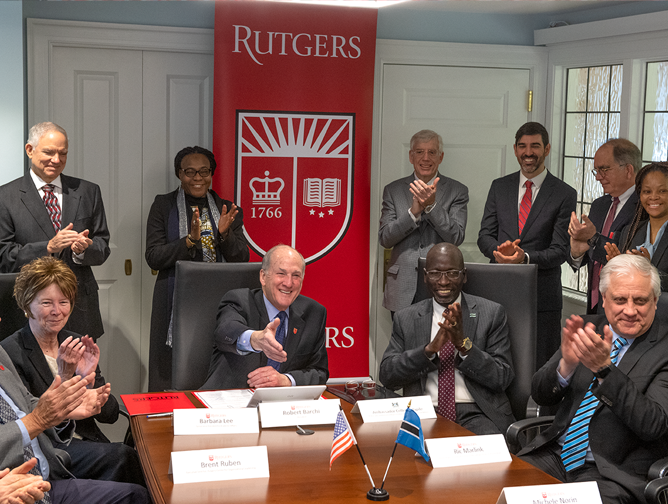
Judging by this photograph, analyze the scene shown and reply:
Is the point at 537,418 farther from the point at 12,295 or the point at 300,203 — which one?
the point at 300,203

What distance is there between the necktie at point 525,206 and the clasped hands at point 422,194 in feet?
1.62

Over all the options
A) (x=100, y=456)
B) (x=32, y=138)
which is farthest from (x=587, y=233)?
(x=32, y=138)

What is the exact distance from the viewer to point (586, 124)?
17.0ft

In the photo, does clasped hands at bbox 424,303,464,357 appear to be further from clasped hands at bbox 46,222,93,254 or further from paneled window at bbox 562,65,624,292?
paneled window at bbox 562,65,624,292

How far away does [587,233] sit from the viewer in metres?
3.73

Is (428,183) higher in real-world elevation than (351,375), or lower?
higher

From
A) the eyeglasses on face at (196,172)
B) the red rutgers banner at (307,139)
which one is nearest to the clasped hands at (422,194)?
the red rutgers banner at (307,139)

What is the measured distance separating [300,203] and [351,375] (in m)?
1.12

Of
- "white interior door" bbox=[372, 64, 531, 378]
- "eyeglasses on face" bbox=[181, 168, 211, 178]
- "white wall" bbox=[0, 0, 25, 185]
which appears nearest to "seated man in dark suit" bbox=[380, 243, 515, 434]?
"eyeglasses on face" bbox=[181, 168, 211, 178]

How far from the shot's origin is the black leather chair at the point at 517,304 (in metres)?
3.10

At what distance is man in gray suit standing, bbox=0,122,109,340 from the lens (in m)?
3.53

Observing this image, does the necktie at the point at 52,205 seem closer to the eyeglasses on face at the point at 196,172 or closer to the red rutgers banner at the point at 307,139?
the eyeglasses on face at the point at 196,172

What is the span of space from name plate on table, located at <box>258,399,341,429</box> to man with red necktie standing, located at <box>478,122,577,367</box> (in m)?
1.95

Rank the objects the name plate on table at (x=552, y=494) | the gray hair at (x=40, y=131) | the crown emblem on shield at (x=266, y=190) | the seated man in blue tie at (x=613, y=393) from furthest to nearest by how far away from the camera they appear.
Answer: the crown emblem on shield at (x=266, y=190) → the gray hair at (x=40, y=131) → the seated man in blue tie at (x=613, y=393) → the name plate on table at (x=552, y=494)
